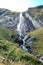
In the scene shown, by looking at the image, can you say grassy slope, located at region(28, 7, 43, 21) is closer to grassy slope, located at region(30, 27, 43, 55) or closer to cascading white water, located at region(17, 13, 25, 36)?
cascading white water, located at region(17, 13, 25, 36)

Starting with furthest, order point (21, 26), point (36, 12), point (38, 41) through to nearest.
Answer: point (36, 12) < point (21, 26) < point (38, 41)


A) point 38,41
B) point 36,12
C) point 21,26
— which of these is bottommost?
point 38,41

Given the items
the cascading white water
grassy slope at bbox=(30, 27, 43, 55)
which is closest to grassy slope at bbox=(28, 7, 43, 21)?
the cascading white water

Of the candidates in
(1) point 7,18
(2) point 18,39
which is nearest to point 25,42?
(2) point 18,39

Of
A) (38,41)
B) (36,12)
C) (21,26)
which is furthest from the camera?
(36,12)

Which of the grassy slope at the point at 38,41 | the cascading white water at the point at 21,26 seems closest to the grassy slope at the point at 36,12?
the cascading white water at the point at 21,26

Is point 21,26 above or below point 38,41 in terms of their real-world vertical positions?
above

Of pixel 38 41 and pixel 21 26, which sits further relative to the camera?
pixel 21 26

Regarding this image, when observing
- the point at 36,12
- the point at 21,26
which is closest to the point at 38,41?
the point at 21,26

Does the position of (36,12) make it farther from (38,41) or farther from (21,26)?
(38,41)

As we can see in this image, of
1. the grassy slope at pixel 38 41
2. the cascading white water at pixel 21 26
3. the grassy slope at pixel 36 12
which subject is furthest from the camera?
the grassy slope at pixel 36 12

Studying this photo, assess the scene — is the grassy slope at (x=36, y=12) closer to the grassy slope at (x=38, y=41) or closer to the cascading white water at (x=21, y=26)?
the cascading white water at (x=21, y=26)
